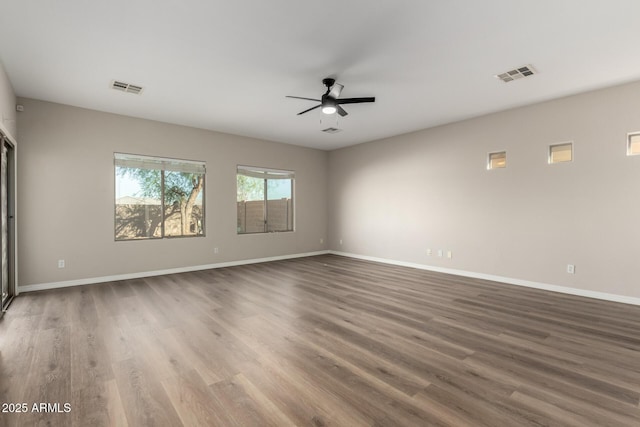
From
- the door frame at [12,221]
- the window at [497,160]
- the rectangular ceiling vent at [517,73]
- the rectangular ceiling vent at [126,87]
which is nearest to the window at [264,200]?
the rectangular ceiling vent at [126,87]

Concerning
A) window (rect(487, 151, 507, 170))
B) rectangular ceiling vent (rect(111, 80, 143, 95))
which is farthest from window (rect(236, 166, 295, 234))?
window (rect(487, 151, 507, 170))

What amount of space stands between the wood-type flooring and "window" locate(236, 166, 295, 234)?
2868mm

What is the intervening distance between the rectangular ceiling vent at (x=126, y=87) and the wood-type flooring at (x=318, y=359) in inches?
115

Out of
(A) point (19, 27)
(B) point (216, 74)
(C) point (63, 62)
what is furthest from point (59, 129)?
(B) point (216, 74)

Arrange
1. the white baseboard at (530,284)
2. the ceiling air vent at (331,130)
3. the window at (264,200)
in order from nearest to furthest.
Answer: the white baseboard at (530,284) < the ceiling air vent at (331,130) < the window at (264,200)

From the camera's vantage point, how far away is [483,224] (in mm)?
5480

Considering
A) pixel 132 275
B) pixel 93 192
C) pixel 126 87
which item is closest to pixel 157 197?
pixel 93 192

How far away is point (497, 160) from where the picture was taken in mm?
5383

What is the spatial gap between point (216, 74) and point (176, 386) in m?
3.42

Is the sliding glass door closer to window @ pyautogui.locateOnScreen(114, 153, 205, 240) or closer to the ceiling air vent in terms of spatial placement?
window @ pyautogui.locateOnScreen(114, 153, 205, 240)

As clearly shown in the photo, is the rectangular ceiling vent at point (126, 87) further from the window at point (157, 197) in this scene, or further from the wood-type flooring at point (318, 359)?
the wood-type flooring at point (318, 359)

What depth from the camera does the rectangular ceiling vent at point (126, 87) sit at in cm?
404

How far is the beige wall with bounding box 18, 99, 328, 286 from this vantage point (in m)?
4.61

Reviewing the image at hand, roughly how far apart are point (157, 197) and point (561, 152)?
23.0 feet
